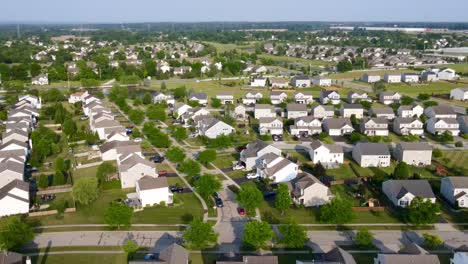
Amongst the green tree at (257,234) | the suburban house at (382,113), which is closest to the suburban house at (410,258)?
the green tree at (257,234)

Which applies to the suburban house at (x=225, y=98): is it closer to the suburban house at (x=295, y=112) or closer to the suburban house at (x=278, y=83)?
the suburban house at (x=295, y=112)

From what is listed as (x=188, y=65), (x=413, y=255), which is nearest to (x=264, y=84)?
(x=188, y=65)

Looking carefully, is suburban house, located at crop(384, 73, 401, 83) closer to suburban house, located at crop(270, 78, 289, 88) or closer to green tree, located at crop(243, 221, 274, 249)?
suburban house, located at crop(270, 78, 289, 88)

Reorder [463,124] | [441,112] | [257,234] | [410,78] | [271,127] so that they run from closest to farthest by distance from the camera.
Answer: [257,234] < [271,127] < [463,124] < [441,112] < [410,78]

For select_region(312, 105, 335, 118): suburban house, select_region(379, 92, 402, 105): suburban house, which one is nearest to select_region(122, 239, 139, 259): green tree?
select_region(312, 105, 335, 118): suburban house

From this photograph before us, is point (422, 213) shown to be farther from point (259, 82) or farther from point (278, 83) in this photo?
point (259, 82)

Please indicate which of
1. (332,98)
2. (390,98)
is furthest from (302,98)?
(390,98)

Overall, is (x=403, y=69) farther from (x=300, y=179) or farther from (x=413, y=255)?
(x=413, y=255)

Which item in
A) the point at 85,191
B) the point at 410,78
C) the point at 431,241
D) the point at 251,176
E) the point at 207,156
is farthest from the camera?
the point at 410,78
